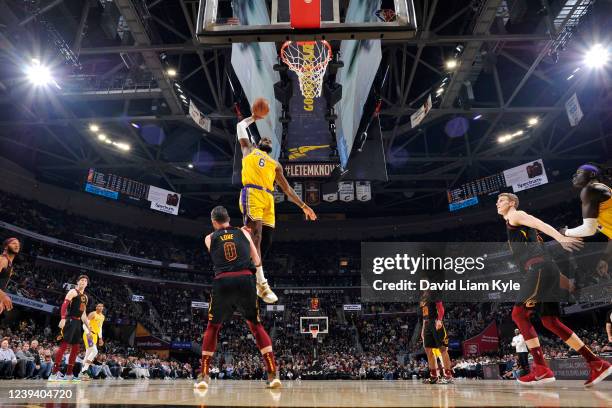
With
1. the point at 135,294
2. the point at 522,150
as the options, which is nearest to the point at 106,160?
the point at 135,294

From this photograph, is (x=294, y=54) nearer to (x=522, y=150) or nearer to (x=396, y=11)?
(x=396, y=11)

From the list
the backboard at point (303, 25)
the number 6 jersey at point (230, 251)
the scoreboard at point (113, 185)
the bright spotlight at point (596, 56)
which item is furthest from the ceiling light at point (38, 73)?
the bright spotlight at point (596, 56)

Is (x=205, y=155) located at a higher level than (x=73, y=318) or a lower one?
higher

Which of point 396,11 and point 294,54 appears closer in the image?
point 396,11

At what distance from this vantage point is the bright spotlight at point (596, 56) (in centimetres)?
1487

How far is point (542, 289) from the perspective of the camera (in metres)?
5.63

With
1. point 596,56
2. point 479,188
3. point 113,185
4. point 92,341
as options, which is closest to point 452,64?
point 596,56

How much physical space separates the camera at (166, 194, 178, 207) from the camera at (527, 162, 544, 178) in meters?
19.8

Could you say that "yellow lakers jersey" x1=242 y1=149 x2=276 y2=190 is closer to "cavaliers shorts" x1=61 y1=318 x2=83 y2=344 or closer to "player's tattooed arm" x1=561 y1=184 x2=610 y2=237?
"player's tattooed arm" x1=561 y1=184 x2=610 y2=237

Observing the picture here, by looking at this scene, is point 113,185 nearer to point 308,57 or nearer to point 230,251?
point 308,57

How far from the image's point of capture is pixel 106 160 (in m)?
26.3

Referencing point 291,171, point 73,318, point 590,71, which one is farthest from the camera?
point 590,71

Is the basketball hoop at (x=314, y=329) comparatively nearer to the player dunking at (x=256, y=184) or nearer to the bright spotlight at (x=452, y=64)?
the bright spotlight at (x=452, y=64)

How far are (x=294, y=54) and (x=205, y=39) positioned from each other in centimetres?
689
